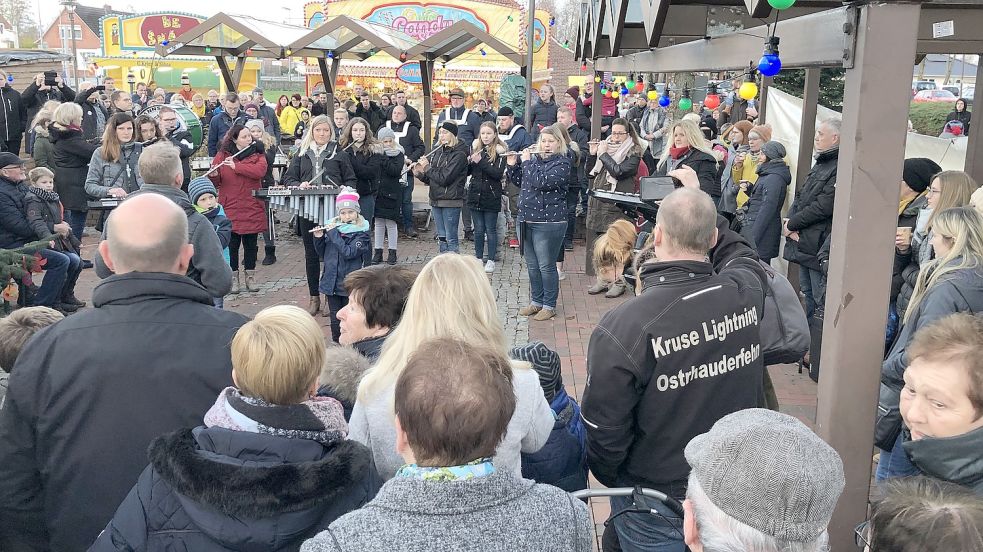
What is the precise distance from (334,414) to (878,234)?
210 cm

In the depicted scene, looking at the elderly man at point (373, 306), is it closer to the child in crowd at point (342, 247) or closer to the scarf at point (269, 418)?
the scarf at point (269, 418)

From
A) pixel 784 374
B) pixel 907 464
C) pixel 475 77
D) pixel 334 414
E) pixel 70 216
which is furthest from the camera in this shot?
pixel 475 77

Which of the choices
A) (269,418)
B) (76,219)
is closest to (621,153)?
(76,219)

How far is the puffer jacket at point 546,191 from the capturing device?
757 centimetres

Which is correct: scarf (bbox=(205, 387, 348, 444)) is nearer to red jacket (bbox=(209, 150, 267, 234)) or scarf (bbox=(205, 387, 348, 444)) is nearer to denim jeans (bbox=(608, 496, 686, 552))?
denim jeans (bbox=(608, 496, 686, 552))

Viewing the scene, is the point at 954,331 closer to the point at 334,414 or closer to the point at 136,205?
the point at 334,414

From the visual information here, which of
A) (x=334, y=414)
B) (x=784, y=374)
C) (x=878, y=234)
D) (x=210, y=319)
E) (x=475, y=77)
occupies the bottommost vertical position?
(x=784, y=374)

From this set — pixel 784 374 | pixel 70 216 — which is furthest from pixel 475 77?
pixel 784 374

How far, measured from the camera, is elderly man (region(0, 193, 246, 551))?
2.37 meters

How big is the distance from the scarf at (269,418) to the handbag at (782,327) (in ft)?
6.16

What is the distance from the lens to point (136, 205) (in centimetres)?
275

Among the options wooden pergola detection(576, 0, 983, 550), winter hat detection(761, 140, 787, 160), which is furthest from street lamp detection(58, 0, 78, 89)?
wooden pergola detection(576, 0, 983, 550)

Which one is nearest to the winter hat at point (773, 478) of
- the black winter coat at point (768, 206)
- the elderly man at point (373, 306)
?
the elderly man at point (373, 306)

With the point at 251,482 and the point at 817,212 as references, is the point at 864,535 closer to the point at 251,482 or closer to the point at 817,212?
the point at 251,482
